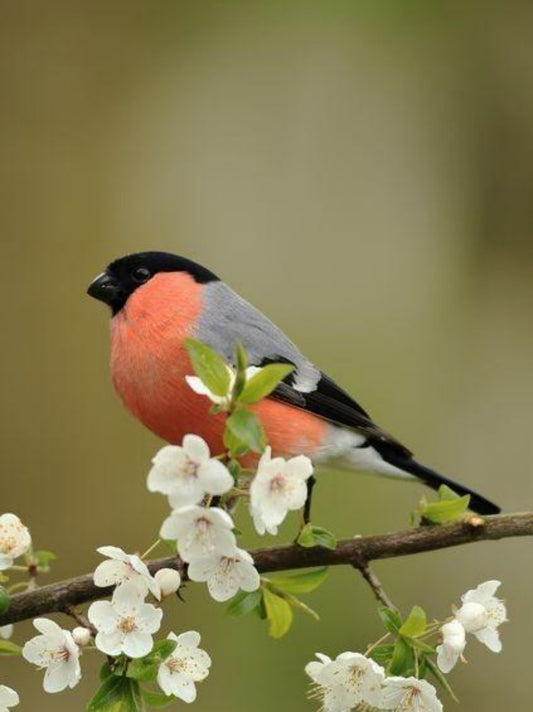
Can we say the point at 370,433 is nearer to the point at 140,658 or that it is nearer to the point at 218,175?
the point at 140,658

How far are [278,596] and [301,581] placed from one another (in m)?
0.04

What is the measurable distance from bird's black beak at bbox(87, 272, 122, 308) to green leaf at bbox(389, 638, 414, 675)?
3.55ft

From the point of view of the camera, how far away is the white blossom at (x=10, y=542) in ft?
4.99

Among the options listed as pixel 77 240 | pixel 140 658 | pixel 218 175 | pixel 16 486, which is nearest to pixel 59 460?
pixel 16 486

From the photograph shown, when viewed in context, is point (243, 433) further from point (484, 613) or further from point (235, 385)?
point (484, 613)

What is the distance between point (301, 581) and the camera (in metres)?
1.50

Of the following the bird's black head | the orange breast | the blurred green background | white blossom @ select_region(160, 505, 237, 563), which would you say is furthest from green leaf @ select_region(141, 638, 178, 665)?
the blurred green background

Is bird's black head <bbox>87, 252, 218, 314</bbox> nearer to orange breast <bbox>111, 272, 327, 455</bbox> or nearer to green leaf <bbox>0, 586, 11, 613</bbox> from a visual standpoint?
orange breast <bbox>111, 272, 327, 455</bbox>

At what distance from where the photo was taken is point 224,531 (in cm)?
126

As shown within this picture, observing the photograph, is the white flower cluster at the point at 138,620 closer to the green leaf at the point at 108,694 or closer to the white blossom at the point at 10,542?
the green leaf at the point at 108,694

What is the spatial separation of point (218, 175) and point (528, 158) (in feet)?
4.13

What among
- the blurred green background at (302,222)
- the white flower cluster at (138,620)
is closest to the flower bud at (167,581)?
the white flower cluster at (138,620)

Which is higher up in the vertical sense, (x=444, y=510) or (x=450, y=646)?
(x=444, y=510)

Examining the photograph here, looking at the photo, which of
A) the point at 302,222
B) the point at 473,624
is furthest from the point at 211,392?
the point at 302,222
